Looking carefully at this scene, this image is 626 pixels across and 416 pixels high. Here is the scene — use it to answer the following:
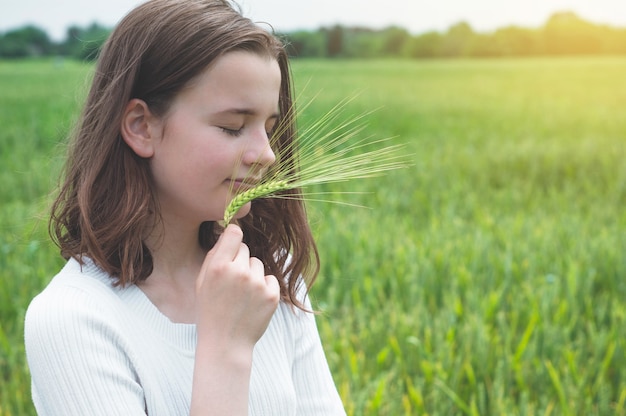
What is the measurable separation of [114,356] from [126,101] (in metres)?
0.45

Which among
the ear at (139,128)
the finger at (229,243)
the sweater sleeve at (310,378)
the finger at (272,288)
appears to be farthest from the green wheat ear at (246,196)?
the sweater sleeve at (310,378)

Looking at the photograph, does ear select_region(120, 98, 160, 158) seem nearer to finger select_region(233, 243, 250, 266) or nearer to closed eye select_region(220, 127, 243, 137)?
closed eye select_region(220, 127, 243, 137)

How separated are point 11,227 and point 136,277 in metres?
3.80

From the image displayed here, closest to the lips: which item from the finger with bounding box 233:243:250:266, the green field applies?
the finger with bounding box 233:243:250:266

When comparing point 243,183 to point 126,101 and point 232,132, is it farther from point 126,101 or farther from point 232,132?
point 126,101

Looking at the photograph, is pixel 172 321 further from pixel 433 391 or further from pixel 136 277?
pixel 433 391

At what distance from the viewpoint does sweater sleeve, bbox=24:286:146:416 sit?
1166mm

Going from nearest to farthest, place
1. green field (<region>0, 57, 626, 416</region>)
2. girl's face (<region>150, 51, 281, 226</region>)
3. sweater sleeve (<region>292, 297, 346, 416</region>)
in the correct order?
girl's face (<region>150, 51, 281, 226</region>) → sweater sleeve (<region>292, 297, 346, 416</region>) → green field (<region>0, 57, 626, 416</region>)

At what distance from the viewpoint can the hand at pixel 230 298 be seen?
1.20 meters

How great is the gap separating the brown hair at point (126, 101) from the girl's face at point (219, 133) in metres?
0.03

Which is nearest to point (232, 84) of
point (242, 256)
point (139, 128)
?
point (139, 128)

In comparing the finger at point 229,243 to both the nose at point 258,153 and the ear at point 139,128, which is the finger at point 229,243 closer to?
the nose at point 258,153

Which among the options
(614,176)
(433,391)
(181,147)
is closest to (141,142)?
(181,147)

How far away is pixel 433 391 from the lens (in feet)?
8.29
